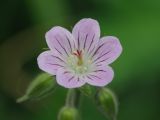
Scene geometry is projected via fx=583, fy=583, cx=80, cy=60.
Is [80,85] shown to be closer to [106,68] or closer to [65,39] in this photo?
[106,68]

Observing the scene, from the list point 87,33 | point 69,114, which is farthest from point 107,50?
point 69,114

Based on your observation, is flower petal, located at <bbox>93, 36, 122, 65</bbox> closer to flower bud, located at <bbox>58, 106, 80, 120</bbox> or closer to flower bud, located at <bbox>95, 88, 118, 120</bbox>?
flower bud, located at <bbox>95, 88, 118, 120</bbox>

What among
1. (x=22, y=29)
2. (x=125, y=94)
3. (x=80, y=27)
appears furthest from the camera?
(x=22, y=29)

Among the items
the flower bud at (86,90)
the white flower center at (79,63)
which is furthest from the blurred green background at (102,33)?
the flower bud at (86,90)

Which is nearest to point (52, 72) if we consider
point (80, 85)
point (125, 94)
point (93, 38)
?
point (80, 85)

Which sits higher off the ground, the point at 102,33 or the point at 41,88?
the point at 41,88

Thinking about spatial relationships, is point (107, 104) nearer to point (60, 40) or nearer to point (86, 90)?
point (86, 90)
